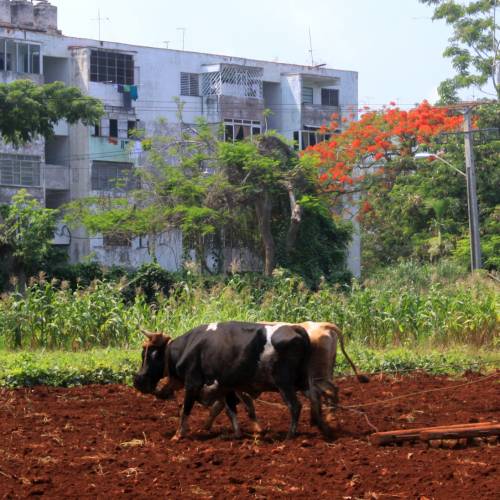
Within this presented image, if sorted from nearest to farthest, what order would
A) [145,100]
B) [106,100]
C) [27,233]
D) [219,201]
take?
Result: 1. [27,233]
2. [219,201]
3. [106,100]
4. [145,100]

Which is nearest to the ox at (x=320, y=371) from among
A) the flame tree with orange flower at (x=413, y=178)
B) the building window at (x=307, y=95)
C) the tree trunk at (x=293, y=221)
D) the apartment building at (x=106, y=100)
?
the tree trunk at (x=293, y=221)

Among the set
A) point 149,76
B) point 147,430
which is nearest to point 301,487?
point 147,430

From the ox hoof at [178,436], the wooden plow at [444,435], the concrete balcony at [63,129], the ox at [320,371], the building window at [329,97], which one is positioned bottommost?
the ox hoof at [178,436]

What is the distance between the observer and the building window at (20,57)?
41.1 meters

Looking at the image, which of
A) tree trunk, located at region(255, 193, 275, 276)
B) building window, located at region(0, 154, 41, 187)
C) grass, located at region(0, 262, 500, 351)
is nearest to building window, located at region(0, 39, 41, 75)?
building window, located at region(0, 154, 41, 187)

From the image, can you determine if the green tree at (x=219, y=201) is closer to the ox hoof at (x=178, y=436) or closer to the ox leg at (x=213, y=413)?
the ox leg at (x=213, y=413)

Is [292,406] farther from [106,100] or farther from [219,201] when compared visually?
[106,100]

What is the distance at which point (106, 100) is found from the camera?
142ft

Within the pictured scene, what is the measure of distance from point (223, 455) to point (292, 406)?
1.22m

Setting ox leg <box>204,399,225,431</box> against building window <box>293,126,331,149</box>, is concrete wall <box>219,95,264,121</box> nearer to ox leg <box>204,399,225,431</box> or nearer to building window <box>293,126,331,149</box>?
building window <box>293,126,331,149</box>

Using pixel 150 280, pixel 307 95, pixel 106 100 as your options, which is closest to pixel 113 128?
pixel 106 100

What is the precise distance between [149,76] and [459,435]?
37.0 meters

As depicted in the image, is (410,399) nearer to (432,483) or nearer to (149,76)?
(432,483)

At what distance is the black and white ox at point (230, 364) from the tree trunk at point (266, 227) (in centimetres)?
2497
